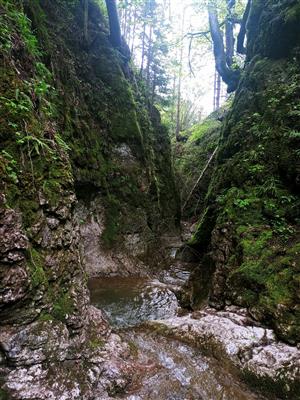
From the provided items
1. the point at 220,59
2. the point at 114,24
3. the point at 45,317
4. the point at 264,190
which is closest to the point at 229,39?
the point at 220,59

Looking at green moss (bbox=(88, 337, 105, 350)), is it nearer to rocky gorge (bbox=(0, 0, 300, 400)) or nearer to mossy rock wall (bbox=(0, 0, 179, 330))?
rocky gorge (bbox=(0, 0, 300, 400))

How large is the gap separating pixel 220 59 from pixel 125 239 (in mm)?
9122

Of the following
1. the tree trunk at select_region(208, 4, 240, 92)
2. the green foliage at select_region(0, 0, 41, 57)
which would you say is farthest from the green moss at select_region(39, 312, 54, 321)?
the tree trunk at select_region(208, 4, 240, 92)

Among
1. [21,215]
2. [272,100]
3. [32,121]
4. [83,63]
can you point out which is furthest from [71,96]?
[21,215]

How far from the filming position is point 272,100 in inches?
312

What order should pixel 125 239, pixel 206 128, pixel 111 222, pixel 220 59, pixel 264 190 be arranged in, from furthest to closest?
pixel 206 128
pixel 220 59
pixel 125 239
pixel 111 222
pixel 264 190

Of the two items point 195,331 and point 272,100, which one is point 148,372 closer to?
point 195,331

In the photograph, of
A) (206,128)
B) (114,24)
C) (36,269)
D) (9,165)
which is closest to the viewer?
(36,269)

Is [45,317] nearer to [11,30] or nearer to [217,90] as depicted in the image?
[11,30]

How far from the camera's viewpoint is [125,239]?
9977 mm

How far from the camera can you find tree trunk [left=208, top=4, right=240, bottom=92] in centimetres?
1253

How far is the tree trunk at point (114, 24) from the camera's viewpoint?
1071 centimetres

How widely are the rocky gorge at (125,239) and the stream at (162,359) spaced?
0.08 feet

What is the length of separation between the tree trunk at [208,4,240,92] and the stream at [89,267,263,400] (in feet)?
31.7
